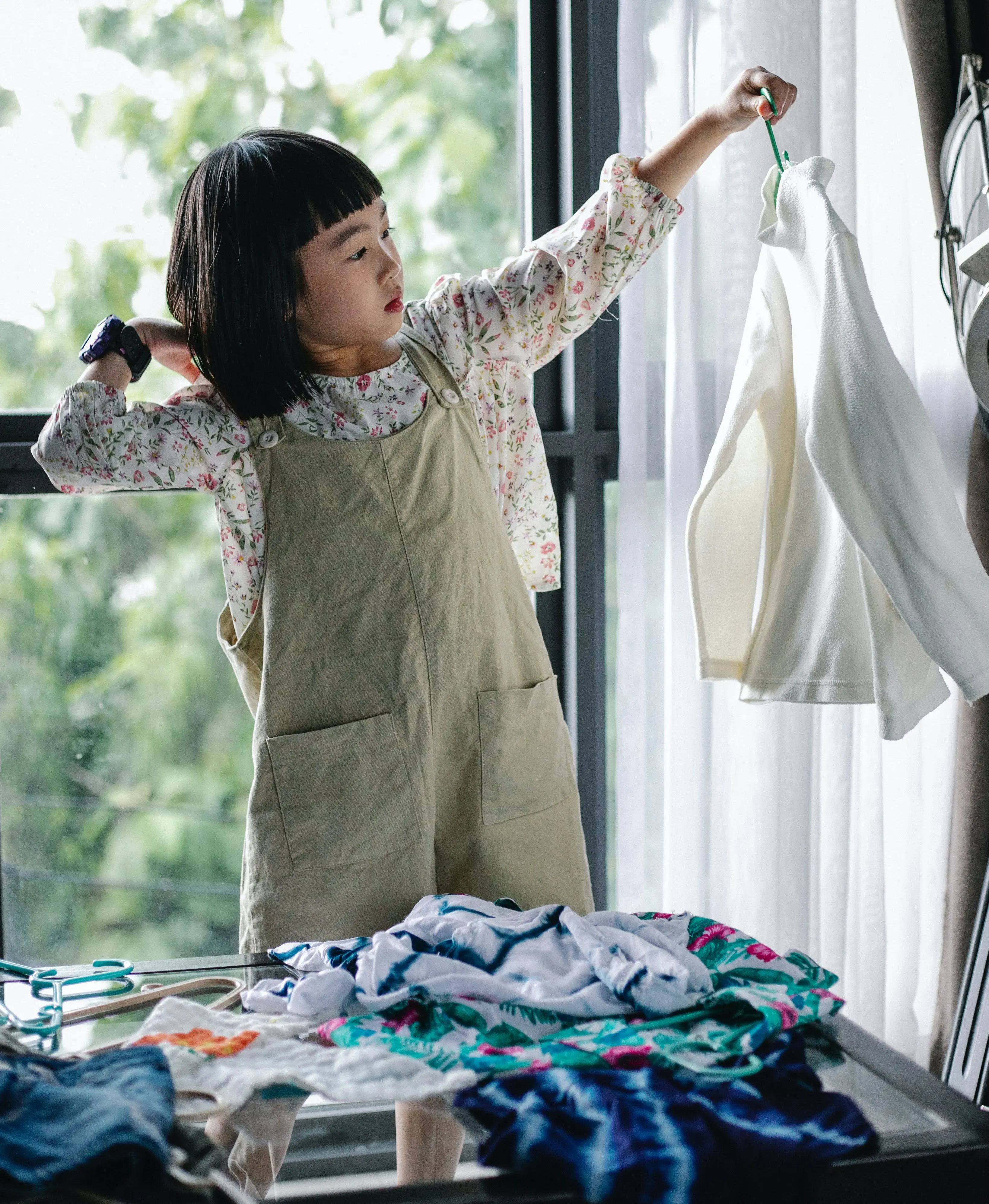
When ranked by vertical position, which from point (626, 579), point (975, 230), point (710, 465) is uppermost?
point (975, 230)

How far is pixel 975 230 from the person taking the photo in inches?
64.9

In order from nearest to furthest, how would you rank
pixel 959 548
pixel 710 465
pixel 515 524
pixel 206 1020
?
pixel 206 1020
pixel 959 548
pixel 710 465
pixel 515 524

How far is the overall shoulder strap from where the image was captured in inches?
48.6

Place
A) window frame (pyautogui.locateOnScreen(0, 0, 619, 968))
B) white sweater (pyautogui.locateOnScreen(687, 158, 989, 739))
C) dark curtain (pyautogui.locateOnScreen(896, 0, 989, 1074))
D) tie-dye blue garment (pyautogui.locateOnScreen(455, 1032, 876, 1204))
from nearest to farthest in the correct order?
1. tie-dye blue garment (pyautogui.locateOnScreen(455, 1032, 876, 1204))
2. white sweater (pyautogui.locateOnScreen(687, 158, 989, 739))
3. dark curtain (pyautogui.locateOnScreen(896, 0, 989, 1074))
4. window frame (pyautogui.locateOnScreen(0, 0, 619, 968))

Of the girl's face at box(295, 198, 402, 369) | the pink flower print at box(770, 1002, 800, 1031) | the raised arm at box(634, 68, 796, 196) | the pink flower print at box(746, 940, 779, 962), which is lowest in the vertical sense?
the pink flower print at box(770, 1002, 800, 1031)

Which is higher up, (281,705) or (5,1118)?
(281,705)

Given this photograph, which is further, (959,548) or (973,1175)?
(959,548)

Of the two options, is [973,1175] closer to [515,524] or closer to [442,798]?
[442,798]

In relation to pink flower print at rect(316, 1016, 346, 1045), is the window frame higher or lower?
higher

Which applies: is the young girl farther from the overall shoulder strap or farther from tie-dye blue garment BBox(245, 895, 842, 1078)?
tie-dye blue garment BBox(245, 895, 842, 1078)

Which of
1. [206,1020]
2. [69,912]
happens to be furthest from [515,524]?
[69,912]

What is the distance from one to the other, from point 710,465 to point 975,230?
723 millimetres

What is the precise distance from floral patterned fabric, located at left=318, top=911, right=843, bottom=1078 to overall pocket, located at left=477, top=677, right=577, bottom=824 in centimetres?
37

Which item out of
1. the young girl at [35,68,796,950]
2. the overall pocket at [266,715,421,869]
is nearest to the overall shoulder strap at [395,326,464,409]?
the young girl at [35,68,796,950]
